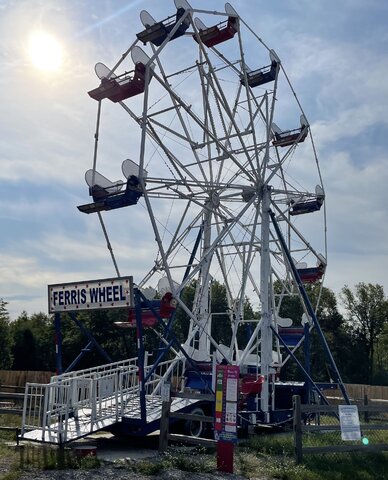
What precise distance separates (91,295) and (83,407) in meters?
2.60

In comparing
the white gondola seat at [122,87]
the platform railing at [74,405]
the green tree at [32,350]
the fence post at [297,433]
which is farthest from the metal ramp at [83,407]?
the green tree at [32,350]

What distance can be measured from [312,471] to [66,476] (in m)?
4.15

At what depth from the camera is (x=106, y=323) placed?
47.7 metres

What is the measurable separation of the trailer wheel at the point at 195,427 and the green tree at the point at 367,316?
154 ft

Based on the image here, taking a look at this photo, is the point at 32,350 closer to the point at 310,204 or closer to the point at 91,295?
the point at 310,204

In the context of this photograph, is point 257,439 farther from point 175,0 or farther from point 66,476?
point 175,0

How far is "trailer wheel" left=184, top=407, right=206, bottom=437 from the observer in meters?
13.7

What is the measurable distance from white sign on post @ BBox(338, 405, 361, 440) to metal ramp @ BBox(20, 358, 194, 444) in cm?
414

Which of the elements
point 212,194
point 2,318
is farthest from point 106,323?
point 212,194

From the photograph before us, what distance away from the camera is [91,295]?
42.2 ft

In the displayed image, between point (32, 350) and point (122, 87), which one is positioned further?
point (32, 350)

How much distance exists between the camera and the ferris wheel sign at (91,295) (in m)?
12.4

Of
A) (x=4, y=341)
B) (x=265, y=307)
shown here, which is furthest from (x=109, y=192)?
(x=4, y=341)

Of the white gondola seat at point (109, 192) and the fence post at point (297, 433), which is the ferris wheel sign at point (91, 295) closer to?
the white gondola seat at point (109, 192)
